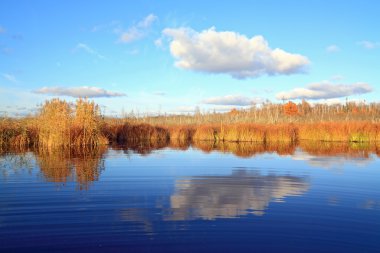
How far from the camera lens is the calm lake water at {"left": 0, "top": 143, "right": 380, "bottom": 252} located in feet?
14.9

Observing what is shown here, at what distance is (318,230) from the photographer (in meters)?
5.17

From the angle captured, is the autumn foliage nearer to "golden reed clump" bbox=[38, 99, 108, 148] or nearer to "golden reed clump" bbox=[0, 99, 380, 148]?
"golden reed clump" bbox=[0, 99, 380, 148]

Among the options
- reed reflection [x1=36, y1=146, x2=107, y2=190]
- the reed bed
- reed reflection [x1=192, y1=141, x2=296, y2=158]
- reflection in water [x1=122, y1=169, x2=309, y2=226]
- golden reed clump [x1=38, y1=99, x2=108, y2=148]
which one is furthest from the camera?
the reed bed

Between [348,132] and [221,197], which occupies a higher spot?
[348,132]

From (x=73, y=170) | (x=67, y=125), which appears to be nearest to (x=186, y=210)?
(x=73, y=170)

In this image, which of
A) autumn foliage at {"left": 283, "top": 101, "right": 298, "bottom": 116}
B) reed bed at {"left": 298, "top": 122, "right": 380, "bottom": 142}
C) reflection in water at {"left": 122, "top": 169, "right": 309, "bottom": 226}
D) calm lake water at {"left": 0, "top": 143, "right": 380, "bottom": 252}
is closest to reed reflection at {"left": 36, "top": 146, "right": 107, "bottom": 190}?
calm lake water at {"left": 0, "top": 143, "right": 380, "bottom": 252}

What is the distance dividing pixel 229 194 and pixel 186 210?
164cm

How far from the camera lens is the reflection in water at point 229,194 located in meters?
6.03

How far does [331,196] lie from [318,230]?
2.58 meters

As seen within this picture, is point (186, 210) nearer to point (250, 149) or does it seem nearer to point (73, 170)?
point (73, 170)

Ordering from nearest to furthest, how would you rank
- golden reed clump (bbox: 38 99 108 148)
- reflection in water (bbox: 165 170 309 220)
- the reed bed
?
reflection in water (bbox: 165 170 309 220) → golden reed clump (bbox: 38 99 108 148) → the reed bed

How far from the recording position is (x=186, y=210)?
604 centimetres

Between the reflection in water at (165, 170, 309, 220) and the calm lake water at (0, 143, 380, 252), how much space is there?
0.02 meters

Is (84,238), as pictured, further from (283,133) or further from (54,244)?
(283,133)
